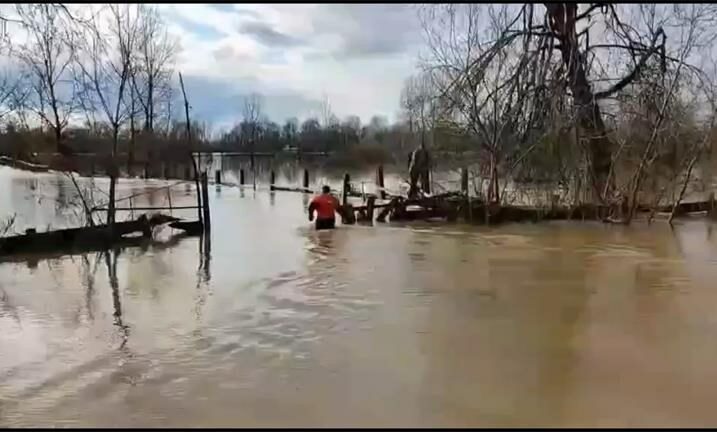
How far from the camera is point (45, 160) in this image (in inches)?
783

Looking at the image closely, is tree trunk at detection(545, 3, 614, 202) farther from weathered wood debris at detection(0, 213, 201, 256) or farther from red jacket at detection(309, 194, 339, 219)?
weathered wood debris at detection(0, 213, 201, 256)

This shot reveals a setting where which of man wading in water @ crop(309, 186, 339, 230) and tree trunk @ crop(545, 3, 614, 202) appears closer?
man wading in water @ crop(309, 186, 339, 230)

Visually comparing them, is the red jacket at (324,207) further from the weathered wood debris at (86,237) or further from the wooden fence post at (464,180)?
the wooden fence post at (464,180)

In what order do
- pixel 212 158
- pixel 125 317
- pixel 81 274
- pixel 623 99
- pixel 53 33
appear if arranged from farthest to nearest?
pixel 212 158, pixel 623 99, pixel 81 274, pixel 125 317, pixel 53 33

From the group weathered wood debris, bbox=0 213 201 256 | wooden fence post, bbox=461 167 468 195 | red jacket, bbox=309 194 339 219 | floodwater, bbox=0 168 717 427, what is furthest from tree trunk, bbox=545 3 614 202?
weathered wood debris, bbox=0 213 201 256

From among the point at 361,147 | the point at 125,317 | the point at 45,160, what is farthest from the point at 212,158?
the point at 125,317

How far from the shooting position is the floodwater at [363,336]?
16.2 feet

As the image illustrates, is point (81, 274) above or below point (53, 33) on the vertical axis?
below

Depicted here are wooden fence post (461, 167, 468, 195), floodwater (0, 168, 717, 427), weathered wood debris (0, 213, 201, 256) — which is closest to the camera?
floodwater (0, 168, 717, 427)

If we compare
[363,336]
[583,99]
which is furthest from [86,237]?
[583,99]

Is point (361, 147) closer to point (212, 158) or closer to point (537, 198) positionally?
point (212, 158)

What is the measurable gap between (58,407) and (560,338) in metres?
4.02

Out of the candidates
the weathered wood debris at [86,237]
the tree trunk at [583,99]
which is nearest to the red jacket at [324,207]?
the weathered wood debris at [86,237]

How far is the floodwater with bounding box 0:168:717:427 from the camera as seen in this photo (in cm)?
493
